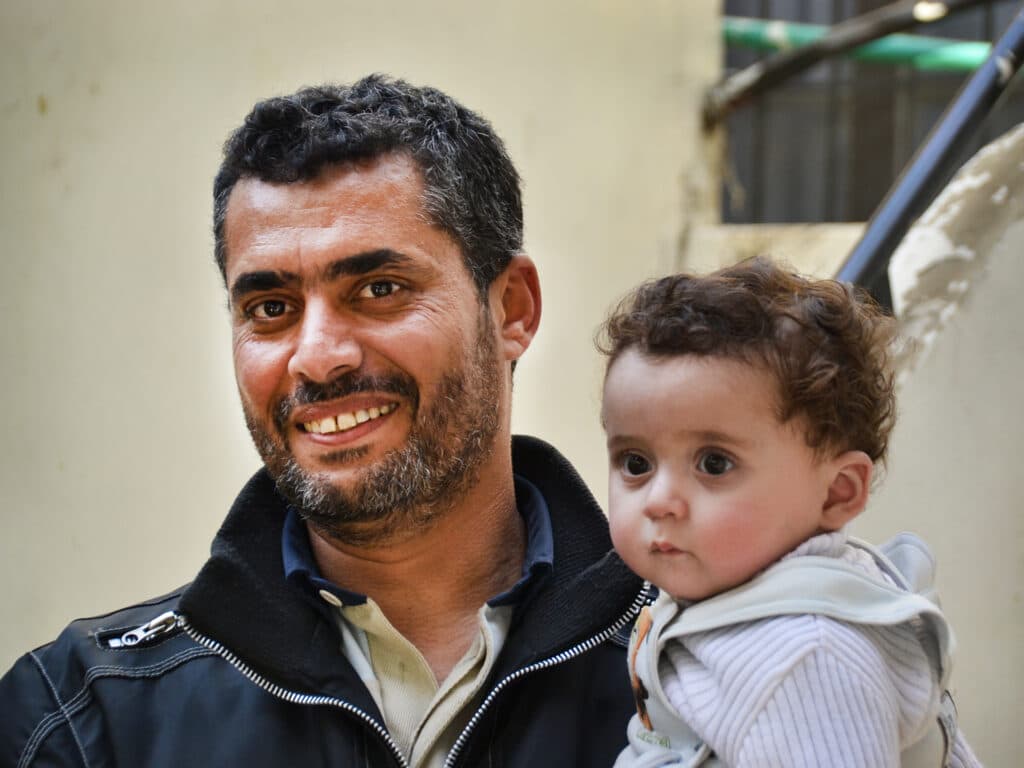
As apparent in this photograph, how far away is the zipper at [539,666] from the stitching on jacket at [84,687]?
16.8 inches

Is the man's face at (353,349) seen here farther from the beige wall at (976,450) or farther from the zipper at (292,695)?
the beige wall at (976,450)

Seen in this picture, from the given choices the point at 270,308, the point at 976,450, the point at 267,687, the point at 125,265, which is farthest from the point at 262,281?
the point at 125,265

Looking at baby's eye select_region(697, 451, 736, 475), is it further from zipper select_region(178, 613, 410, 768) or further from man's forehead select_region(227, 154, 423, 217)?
man's forehead select_region(227, 154, 423, 217)

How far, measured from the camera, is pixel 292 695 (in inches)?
70.7

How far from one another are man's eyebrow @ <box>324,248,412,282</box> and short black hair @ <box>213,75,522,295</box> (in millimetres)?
125

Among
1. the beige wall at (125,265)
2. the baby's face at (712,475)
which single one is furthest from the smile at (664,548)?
the beige wall at (125,265)

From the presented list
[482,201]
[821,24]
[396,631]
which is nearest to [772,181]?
[821,24]

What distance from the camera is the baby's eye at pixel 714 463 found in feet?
4.95

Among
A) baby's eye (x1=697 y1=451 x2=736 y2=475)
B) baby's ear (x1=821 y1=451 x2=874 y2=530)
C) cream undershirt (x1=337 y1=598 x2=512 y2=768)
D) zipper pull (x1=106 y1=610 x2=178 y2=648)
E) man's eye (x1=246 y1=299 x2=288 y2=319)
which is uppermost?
man's eye (x1=246 y1=299 x2=288 y2=319)

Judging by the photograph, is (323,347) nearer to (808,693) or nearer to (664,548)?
(664,548)

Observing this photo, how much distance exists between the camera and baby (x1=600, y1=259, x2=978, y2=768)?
4.53ft

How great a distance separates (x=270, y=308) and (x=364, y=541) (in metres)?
0.42

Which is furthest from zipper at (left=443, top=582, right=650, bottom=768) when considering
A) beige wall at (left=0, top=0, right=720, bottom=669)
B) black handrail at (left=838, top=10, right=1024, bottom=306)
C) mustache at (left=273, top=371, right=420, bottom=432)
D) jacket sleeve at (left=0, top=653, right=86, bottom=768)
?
beige wall at (left=0, top=0, right=720, bottom=669)

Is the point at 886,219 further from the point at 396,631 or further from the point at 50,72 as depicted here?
the point at 50,72
